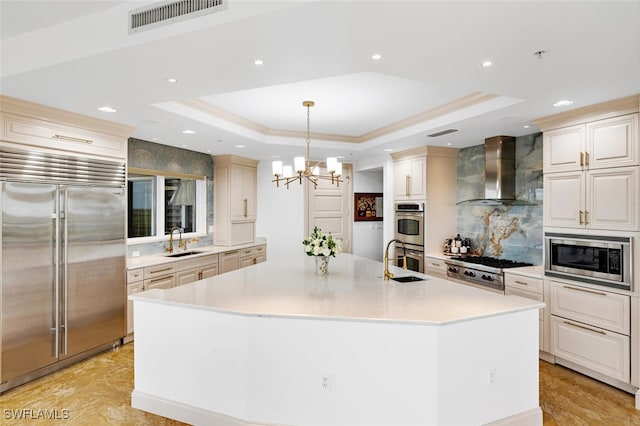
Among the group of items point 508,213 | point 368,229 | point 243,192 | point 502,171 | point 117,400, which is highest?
point 502,171

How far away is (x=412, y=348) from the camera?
216cm

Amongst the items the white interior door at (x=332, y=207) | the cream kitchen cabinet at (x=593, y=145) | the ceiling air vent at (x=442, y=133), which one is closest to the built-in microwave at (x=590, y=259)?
the cream kitchen cabinet at (x=593, y=145)

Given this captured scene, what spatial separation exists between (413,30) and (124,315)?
384 cm

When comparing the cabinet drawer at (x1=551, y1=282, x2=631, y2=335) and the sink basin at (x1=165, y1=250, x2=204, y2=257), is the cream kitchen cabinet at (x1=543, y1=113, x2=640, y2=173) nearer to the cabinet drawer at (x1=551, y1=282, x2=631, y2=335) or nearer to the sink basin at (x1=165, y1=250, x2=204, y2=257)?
the cabinet drawer at (x1=551, y1=282, x2=631, y2=335)

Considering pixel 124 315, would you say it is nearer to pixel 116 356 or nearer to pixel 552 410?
pixel 116 356

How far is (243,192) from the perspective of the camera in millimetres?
6270

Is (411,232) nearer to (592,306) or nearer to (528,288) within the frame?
(528,288)

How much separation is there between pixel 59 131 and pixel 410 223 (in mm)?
4435

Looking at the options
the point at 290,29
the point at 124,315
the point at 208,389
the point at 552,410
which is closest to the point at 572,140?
the point at 552,410

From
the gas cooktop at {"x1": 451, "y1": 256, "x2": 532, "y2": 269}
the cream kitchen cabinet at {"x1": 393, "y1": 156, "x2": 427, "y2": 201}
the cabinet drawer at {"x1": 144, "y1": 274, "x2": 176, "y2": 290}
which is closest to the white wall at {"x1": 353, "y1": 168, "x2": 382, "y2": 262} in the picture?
the cream kitchen cabinet at {"x1": 393, "y1": 156, "x2": 427, "y2": 201}

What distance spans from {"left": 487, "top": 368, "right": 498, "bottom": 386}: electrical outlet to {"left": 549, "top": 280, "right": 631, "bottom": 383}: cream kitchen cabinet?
1463 mm

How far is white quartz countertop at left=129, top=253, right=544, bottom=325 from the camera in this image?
2.24 meters

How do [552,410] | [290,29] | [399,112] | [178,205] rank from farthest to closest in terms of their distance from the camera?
[178,205] < [399,112] < [552,410] < [290,29]

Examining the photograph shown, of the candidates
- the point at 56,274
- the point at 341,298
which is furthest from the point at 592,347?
the point at 56,274
